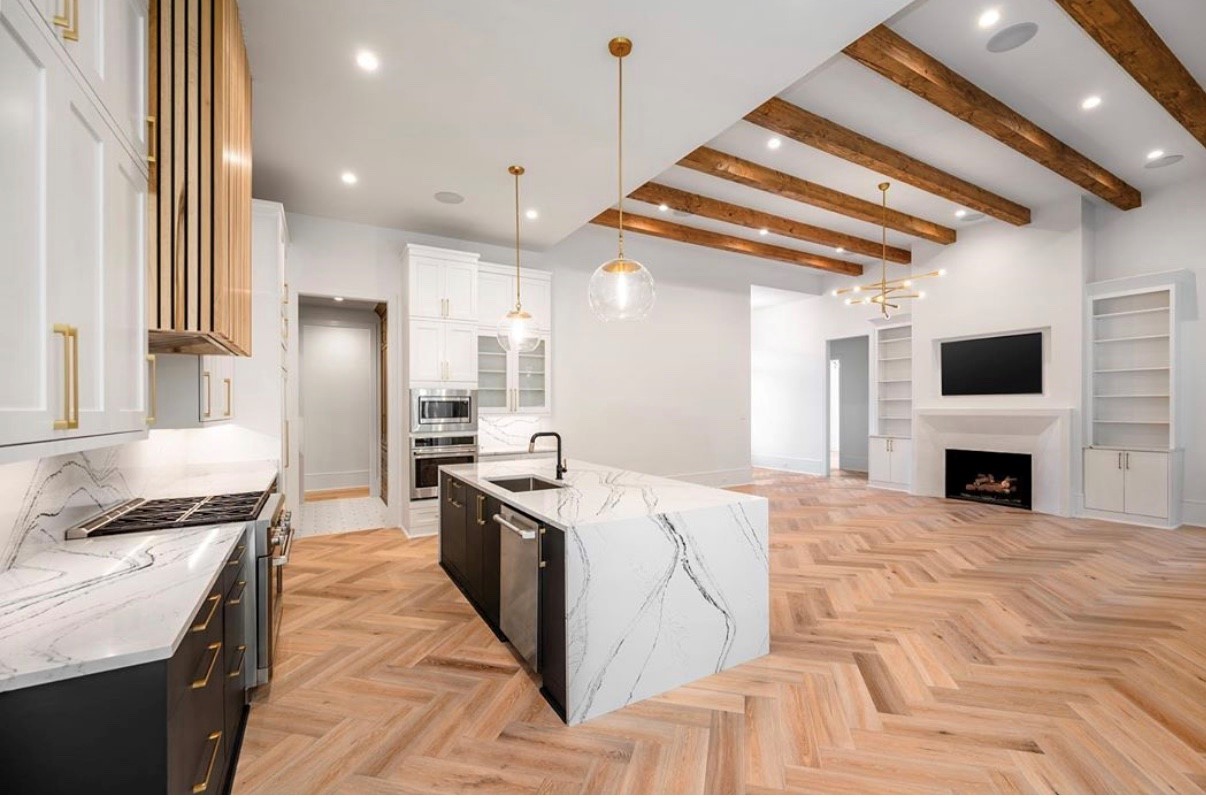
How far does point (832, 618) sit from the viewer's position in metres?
3.08

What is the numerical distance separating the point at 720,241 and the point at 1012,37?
3.82m

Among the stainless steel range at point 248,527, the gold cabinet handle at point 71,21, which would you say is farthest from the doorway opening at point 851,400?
the gold cabinet handle at point 71,21

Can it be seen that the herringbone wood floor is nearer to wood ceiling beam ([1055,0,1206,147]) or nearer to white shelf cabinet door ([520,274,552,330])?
white shelf cabinet door ([520,274,552,330])

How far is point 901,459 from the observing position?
736 cm

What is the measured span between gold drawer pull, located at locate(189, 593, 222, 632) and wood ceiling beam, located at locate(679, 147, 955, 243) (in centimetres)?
418

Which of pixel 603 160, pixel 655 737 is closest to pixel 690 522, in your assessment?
pixel 655 737

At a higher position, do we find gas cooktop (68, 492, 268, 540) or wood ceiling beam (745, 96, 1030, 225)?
wood ceiling beam (745, 96, 1030, 225)

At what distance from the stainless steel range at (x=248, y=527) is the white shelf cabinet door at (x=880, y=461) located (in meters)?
7.51

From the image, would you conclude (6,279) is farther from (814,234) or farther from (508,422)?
(814,234)

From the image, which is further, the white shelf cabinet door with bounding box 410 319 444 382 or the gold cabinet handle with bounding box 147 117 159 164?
the white shelf cabinet door with bounding box 410 319 444 382

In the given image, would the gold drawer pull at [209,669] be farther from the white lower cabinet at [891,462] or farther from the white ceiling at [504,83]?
the white lower cabinet at [891,462]

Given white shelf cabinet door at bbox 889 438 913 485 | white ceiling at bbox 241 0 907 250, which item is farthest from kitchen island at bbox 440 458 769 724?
white shelf cabinet door at bbox 889 438 913 485

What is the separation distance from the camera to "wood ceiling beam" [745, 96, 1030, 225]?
12.3 feet

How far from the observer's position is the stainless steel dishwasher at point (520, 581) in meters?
2.29
